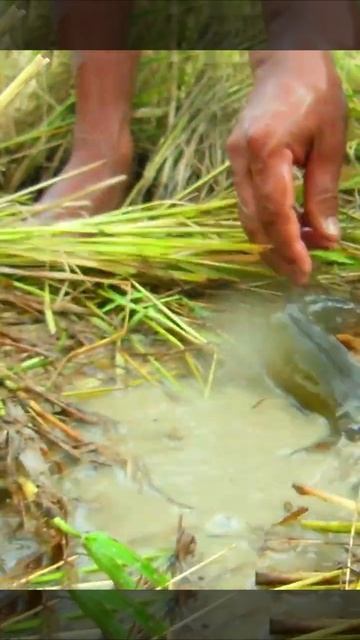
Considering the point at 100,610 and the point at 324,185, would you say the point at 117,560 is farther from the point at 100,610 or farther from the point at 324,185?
the point at 324,185

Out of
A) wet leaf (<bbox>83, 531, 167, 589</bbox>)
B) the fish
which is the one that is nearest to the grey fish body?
the fish

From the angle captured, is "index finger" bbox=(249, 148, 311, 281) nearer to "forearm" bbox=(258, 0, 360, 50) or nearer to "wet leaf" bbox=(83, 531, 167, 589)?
"forearm" bbox=(258, 0, 360, 50)

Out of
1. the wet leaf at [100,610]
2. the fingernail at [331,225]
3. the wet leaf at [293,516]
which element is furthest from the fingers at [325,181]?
the wet leaf at [100,610]

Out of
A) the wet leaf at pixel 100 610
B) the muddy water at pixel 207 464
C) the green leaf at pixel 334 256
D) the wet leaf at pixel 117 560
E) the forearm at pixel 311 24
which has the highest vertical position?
the forearm at pixel 311 24

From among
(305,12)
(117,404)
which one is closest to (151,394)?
(117,404)

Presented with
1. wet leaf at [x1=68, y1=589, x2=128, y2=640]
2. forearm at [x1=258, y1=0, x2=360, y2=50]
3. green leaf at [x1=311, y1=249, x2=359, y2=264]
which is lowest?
wet leaf at [x1=68, y1=589, x2=128, y2=640]

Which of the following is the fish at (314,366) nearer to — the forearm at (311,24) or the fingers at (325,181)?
the fingers at (325,181)

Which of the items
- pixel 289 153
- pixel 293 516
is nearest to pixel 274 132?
pixel 289 153

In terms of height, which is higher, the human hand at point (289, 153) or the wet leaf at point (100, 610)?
the human hand at point (289, 153)
